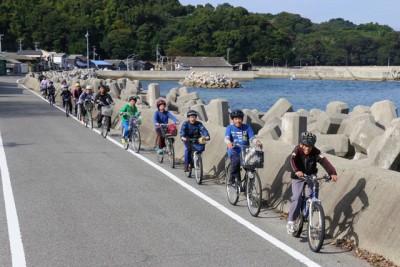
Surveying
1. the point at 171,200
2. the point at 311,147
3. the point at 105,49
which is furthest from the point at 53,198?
the point at 105,49

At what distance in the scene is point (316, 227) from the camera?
304 inches

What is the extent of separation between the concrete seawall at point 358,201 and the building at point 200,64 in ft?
483

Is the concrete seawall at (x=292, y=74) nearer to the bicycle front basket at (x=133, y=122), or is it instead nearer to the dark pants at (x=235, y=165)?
the bicycle front basket at (x=133, y=122)

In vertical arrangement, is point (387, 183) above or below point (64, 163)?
above

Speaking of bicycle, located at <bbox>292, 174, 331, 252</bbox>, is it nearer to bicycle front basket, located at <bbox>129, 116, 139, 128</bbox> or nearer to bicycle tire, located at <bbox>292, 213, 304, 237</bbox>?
bicycle tire, located at <bbox>292, 213, 304, 237</bbox>

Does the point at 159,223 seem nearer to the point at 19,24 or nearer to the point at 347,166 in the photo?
the point at 347,166

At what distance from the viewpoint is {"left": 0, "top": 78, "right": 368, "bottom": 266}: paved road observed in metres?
7.50

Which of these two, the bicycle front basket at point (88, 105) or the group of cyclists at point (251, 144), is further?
the bicycle front basket at point (88, 105)

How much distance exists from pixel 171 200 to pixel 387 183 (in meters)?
4.20

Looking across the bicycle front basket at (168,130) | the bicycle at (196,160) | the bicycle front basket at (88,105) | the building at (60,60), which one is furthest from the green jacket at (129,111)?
the building at (60,60)

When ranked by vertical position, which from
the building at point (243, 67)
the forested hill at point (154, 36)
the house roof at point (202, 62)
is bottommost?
the building at point (243, 67)

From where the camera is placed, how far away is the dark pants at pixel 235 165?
1059cm

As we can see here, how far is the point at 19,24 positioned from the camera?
196 meters

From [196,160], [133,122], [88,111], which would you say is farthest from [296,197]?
[88,111]
